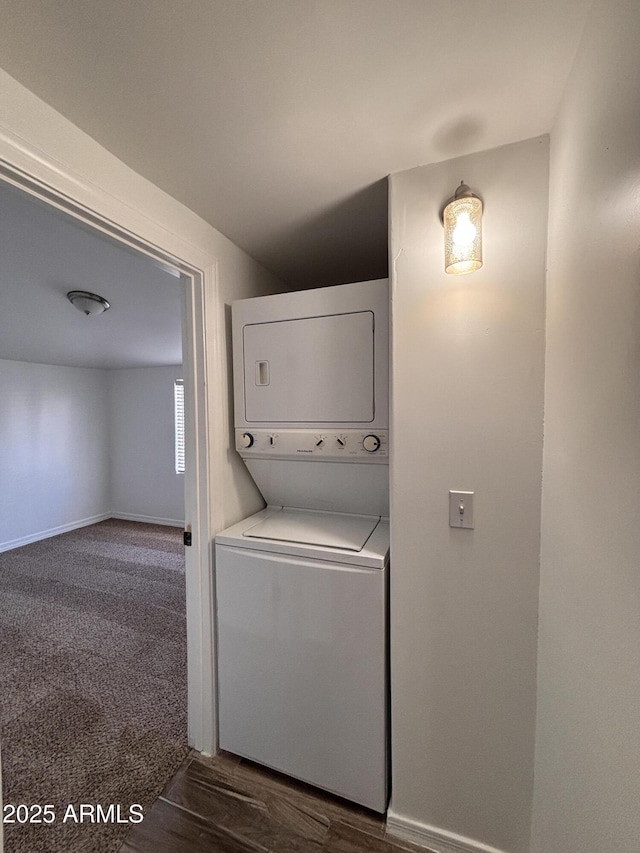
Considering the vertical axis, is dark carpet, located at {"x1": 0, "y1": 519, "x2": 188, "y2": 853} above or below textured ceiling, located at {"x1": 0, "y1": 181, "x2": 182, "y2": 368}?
below

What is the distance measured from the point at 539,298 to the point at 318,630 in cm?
136

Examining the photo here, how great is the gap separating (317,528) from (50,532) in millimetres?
4626

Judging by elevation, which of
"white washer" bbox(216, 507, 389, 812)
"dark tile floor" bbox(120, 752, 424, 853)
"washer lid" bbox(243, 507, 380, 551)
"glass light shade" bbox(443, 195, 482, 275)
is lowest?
"dark tile floor" bbox(120, 752, 424, 853)

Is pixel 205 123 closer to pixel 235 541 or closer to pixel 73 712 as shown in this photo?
pixel 235 541

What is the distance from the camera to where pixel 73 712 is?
173 centimetres

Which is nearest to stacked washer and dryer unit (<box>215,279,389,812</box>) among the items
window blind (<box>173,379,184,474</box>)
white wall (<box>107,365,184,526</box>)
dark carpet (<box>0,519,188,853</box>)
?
dark carpet (<box>0,519,188,853</box>)

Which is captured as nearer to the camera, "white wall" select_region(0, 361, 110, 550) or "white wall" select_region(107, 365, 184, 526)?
"white wall" select_region(0, 361, 110, 550)

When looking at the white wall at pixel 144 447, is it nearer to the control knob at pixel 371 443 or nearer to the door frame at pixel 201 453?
the door frame at pixel 201 453

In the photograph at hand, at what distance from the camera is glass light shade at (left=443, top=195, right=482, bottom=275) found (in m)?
0.94

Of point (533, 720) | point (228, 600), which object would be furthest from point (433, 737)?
point (228, 600)

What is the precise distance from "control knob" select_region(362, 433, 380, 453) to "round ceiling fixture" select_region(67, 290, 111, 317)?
2126 mm

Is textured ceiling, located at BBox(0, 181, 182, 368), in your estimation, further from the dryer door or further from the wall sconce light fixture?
the wall sconce light fixture

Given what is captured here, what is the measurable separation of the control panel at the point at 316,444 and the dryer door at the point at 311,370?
54mm

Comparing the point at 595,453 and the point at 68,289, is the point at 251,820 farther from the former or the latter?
the point at 68,289
